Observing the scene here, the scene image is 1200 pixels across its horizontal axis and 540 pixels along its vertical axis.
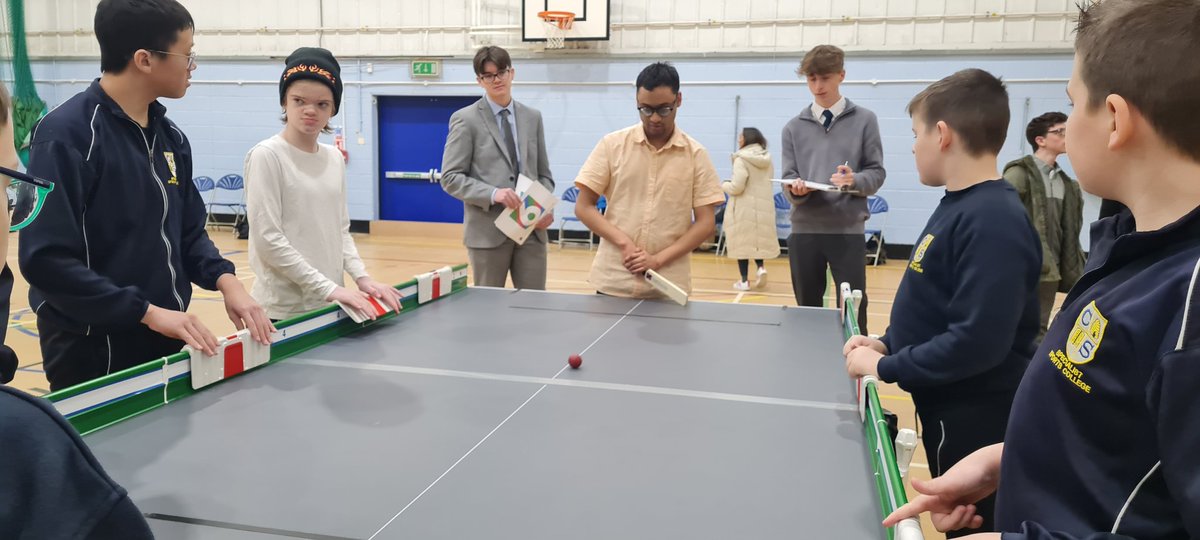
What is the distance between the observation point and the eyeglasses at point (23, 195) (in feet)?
2.53

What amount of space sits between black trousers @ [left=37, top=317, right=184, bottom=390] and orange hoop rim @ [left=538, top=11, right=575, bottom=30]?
802 centimetres

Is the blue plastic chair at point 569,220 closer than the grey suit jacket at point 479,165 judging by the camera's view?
No

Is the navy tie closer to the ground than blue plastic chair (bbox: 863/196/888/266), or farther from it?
farther from it

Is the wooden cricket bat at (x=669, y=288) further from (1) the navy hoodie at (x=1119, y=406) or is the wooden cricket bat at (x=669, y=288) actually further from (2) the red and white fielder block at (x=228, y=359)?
(1) the navy hoodie at (x=1119, y=406)

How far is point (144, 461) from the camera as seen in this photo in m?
1.34

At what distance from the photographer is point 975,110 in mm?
1685

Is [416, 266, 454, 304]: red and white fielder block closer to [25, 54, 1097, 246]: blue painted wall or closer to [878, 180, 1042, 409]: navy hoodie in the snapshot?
[878, 180, 1042, 409]: navy hoodie

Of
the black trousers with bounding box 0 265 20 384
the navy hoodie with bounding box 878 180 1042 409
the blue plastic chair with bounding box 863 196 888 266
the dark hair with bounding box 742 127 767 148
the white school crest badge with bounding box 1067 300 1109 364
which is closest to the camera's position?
the white school crest badge with bounding box 1067 300 1109 364

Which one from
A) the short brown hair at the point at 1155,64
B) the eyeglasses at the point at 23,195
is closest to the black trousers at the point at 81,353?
Result: the eyeglasses at the point at 23,195

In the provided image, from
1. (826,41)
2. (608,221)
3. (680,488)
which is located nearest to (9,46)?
(826,41)

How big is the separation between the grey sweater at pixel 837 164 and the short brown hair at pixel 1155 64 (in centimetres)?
269

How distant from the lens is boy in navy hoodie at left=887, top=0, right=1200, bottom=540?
73cm

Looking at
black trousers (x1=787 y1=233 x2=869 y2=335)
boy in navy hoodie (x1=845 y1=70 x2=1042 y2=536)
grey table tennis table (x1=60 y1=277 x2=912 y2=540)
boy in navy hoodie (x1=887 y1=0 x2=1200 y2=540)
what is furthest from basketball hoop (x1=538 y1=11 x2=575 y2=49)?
boy in navy hoodie (x1=887 y1=0 x2=1200 y2=540)

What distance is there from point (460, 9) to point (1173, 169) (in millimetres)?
9977
